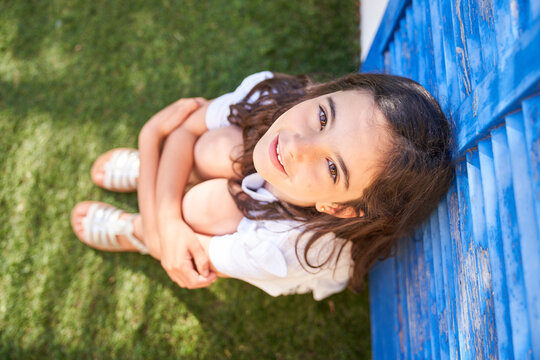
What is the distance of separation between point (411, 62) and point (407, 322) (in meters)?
1.13

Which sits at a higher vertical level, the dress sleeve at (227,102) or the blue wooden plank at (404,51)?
the blue wooden plank at (404,51)

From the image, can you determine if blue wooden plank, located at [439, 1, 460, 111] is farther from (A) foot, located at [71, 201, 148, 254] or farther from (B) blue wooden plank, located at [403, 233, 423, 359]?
(A) foot, located at [71, 201, 148, 254]

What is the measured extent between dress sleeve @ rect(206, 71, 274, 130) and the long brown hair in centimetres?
12

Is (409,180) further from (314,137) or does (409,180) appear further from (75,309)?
(75,309)

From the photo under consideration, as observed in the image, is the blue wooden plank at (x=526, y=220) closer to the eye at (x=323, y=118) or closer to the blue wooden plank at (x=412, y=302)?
the eye at (x=323, y=118)

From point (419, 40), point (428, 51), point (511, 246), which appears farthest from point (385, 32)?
point (511, 246)

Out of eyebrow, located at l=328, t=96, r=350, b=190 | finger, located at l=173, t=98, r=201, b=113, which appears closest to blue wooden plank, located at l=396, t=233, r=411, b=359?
eyebrow, located at l=328, t=96, r=350, b=190

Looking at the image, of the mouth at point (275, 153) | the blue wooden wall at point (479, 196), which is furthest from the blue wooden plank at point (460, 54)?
the mouth at point (275, 153)

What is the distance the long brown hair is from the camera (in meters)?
1.33

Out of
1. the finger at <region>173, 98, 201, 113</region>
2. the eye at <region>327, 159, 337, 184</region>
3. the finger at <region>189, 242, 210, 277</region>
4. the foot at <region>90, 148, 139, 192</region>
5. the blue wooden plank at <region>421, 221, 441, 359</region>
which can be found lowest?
the foot at <region>90, 148, 139, 192</region>

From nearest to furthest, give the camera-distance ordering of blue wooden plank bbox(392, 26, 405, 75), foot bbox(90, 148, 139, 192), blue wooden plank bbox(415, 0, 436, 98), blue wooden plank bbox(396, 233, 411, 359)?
blue wooden plank bbox(415, 0, 436, 98)
blue wooden plank bbox(396, 233, 411, 359)
blue wooden plank bbox(392, 26, 405, 75)
foot bbox(90, 148, 139, 192)

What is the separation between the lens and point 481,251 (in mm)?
1091

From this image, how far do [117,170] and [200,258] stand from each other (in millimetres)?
940

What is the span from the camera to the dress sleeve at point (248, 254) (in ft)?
5.67
